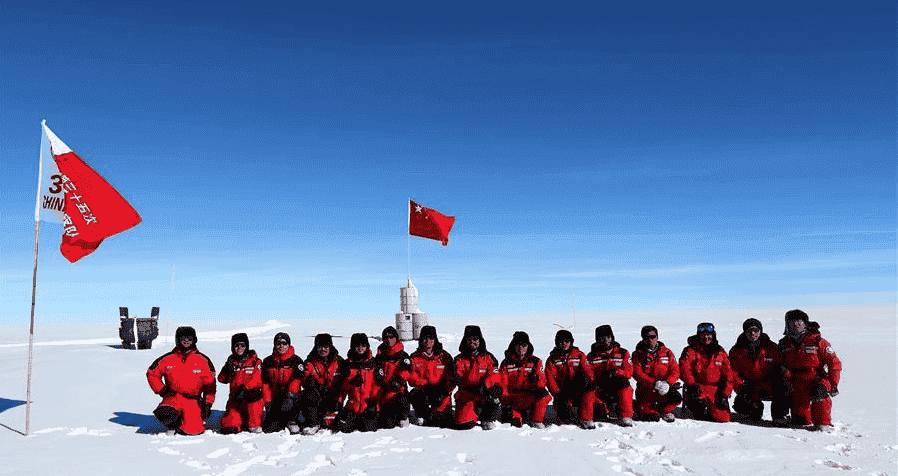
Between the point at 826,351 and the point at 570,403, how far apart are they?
3205mm

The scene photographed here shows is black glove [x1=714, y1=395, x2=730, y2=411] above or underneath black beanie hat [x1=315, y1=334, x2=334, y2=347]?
underneath

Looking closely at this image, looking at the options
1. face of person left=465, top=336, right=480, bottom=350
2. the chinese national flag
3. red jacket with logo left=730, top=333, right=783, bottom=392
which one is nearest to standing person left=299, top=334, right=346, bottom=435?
face of person left=465, top=336, right=480, bottom=350

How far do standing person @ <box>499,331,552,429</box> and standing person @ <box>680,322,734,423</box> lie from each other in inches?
76.3

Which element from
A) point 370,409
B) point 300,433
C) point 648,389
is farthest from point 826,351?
point 300,433

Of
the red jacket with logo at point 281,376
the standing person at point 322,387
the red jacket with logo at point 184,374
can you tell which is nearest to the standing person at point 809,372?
the standing person at point 322,387

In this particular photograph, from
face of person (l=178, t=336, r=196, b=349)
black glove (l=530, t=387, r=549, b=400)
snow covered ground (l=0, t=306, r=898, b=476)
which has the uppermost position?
face of person (l=178, t=336, r=196, b=349)

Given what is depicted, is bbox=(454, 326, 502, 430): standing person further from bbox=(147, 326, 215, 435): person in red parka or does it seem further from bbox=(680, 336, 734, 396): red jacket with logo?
bbox=(147, 326, 215, 435): person in red parka

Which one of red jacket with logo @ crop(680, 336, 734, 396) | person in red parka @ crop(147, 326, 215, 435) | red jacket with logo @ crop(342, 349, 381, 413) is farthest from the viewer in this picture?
red jacket with logo @ crop(680, 336, 734, 396)

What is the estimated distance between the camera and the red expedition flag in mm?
7684

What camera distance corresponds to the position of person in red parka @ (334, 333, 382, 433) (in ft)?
24.8

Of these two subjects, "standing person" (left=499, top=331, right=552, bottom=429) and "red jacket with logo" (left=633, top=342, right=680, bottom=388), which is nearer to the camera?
"standing person" (left=499, top=331, right=552, bottom=429)

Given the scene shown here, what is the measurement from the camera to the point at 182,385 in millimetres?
7418

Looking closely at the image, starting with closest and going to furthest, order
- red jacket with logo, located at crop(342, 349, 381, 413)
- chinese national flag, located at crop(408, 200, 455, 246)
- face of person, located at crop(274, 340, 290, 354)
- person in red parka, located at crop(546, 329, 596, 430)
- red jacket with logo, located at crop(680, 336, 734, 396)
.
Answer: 1. face of person, located at crop(274, 340, 290, 354)
2. red jacket with logo, located at crop(342, 349, 381, 413)
3. person in red parka, located at crop(546, 329, 596, 430)
4. red jacket with logo, located at crop(680, 336, 734, 396)
5. chinese national flag, located at crop(408, 200, 455, 246)

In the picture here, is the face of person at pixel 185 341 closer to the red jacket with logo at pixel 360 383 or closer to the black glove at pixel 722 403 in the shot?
the red jacket with logo at pixel 360 383
